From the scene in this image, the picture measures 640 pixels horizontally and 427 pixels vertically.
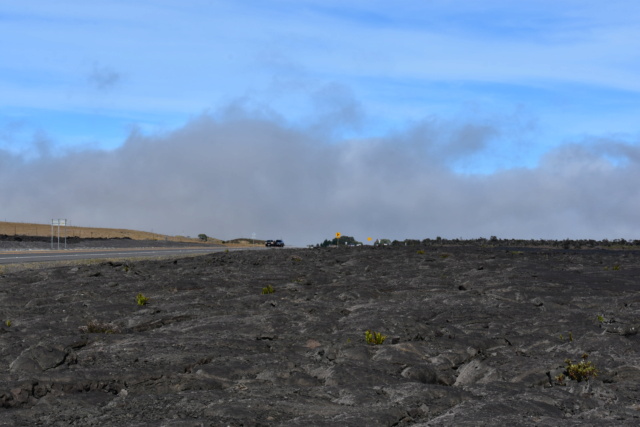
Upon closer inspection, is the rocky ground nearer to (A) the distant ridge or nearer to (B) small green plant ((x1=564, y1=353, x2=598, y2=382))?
(B) small green plant ((x1=564, y1=353, x2=598, y2=382))

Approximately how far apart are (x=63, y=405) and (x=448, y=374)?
6099 mm

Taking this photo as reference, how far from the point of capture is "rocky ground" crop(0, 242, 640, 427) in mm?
9766

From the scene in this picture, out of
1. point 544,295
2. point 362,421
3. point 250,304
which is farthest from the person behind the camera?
point 544,295

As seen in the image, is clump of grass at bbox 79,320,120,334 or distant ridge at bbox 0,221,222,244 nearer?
clump of grass at bbox 79,320,120,334

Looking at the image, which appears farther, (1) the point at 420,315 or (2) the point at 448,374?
(1) the point at 420,315

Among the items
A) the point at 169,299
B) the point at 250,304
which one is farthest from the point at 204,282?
the point at 250,304

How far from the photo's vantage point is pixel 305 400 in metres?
10.2

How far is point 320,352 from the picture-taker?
13.5m

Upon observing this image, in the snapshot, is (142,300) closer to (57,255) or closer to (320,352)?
(320,352)

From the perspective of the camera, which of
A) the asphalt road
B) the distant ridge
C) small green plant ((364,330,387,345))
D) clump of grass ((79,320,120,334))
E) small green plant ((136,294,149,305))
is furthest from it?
the distant ridge

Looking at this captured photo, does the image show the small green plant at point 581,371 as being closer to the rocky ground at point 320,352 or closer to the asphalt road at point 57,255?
the rocky ground at point 320,352

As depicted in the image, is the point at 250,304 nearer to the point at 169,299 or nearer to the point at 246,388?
the point at 169,299

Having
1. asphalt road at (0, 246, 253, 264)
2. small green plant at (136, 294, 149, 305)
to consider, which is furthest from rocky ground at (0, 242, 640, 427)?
asphalt road at (0, 246, 253, 264)

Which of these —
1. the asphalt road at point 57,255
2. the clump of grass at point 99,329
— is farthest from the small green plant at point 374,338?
the asphalt road at point 57,255
